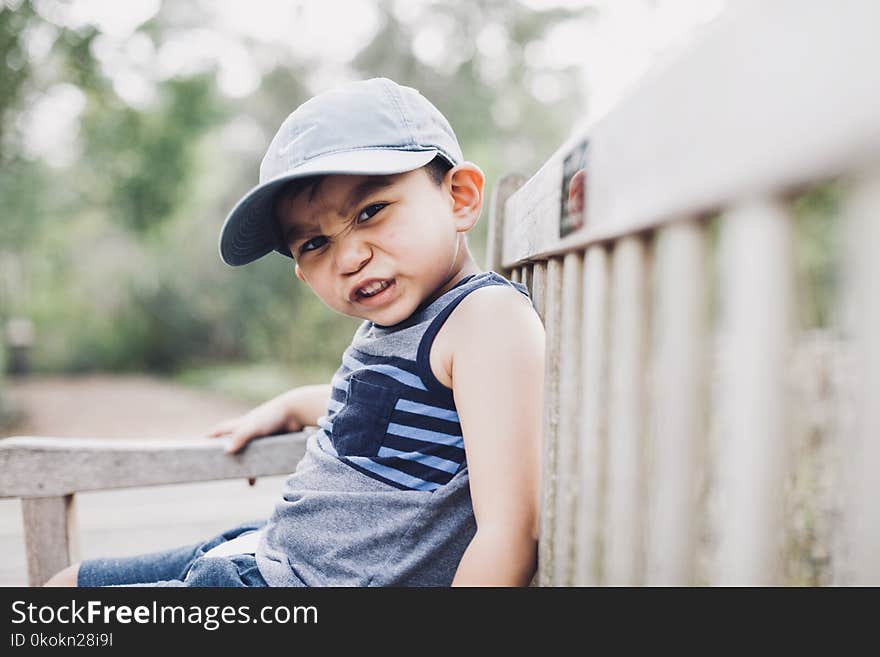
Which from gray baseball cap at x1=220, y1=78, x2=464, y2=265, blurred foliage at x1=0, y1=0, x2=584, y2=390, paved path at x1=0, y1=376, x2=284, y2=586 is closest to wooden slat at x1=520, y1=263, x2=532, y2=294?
gray baseball cap at x1=220, y1=78, x2=464, y2=265

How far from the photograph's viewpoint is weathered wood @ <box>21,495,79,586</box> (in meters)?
1.54

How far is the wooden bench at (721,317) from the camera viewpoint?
408 mm

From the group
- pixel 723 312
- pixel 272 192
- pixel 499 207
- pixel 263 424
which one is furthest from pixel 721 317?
pixel 263 424

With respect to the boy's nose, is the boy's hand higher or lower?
lower

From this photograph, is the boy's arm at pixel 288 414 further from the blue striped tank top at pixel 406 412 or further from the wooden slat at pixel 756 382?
the wooden slat at pixel 756 382

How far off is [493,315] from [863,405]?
0.62 m

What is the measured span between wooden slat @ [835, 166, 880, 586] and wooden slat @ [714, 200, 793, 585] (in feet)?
0.13

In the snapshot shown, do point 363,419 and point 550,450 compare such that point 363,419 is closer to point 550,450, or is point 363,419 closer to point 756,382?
point 550,450

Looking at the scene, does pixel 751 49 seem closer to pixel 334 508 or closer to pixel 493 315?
pixel 493 315

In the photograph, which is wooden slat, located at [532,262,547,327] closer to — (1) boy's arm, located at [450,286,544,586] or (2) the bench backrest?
(1) boy's arm, located at [450,286,544,586]

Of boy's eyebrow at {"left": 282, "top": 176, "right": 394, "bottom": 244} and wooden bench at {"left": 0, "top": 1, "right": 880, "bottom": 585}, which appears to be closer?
wooden bench at {"left": 0, "top": 1, "right": 880, "bottom": 585}

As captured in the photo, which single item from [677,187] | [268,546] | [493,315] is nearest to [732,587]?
[677,187]

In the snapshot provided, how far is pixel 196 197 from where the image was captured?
1159 centimetres

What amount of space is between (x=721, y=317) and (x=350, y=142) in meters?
0.68
